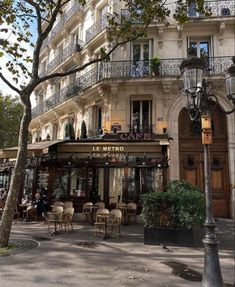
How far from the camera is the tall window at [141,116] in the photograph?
48.0 feet

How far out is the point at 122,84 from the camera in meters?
14.7

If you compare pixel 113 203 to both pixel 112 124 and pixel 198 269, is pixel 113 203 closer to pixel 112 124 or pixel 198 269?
pixel 112 124

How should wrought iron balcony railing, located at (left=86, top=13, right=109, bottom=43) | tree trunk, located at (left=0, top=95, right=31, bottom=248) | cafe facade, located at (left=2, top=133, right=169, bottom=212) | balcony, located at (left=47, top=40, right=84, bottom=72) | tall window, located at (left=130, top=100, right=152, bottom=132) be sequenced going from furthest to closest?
balcony, located at (left=47, top=40, right=84, bottom=72) < wrought iron balcony railing, located at (left=86, top=13, right=109, bottom=43) < tall window, located at (left=130, top=100, right=152, bottom=132) < cafe facade, located at (left=2, top=133, right=169, bottom=212) < tree trunk, located at (left=0, top=95, right=31, bottom=248)

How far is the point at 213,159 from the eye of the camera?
14.2 m

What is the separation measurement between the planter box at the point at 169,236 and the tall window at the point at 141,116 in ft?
22.3

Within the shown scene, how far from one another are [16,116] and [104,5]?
13.3 meters

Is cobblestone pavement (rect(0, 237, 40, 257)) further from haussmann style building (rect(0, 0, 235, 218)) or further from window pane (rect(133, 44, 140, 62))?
window pane (rect(133, 44, 140, 62))

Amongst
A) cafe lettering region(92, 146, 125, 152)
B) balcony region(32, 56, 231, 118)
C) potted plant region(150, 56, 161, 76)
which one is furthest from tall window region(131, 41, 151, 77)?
cafe lettering region(92, 146, 125, 152)

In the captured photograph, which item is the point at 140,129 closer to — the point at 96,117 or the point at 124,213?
the point at 96,117

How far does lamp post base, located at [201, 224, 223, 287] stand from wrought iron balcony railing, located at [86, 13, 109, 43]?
544 inches

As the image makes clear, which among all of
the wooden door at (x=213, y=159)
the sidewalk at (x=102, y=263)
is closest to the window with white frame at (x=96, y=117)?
the wooden door at (x=213, y=159)

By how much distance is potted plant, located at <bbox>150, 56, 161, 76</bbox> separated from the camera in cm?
1410

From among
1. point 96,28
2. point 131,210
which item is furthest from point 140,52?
point 131,210

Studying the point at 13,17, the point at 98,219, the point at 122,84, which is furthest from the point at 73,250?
the point at 122,84
